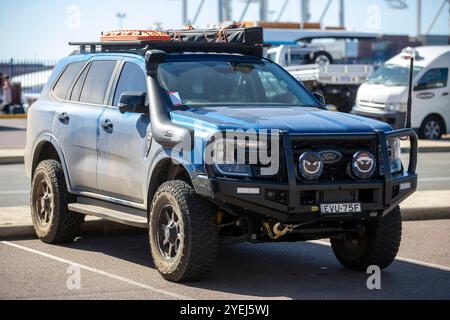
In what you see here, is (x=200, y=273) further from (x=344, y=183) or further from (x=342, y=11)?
(x=342, y=11)

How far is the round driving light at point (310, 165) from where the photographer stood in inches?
302

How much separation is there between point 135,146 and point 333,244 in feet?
6.51

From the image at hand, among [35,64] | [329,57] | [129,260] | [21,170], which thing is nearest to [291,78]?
[129,260]

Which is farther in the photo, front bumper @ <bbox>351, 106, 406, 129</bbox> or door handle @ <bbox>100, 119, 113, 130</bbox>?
front bumper @ <bbox>351, 106, 406, 129</bbox>

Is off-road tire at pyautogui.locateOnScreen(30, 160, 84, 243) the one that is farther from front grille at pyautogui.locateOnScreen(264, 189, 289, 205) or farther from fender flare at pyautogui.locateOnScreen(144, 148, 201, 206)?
front grille at pyautogui.locateOnScreen(264, 189, 289, 205)

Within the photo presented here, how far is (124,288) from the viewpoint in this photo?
785 centimetres

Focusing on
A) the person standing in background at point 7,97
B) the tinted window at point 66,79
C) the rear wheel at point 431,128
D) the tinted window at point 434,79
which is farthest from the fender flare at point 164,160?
the person standing in background at point 7,97

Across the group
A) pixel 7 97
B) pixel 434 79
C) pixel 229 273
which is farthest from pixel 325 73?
pixel 229 273

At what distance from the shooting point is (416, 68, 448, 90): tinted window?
26.4m

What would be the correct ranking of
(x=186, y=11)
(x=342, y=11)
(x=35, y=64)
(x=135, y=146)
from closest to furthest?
(x=135, y=146) → (x=35, y=64) → (x=342, y=11) → (x=186, y=11)

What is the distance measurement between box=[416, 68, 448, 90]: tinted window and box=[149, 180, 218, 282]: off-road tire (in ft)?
63.3

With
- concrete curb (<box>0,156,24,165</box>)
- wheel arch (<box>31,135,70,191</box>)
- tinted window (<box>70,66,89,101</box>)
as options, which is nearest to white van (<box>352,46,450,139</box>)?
concrete curb (<box>0,156,24,165</box>)

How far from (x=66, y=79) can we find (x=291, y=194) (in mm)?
3825

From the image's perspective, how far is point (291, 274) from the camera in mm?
8594
